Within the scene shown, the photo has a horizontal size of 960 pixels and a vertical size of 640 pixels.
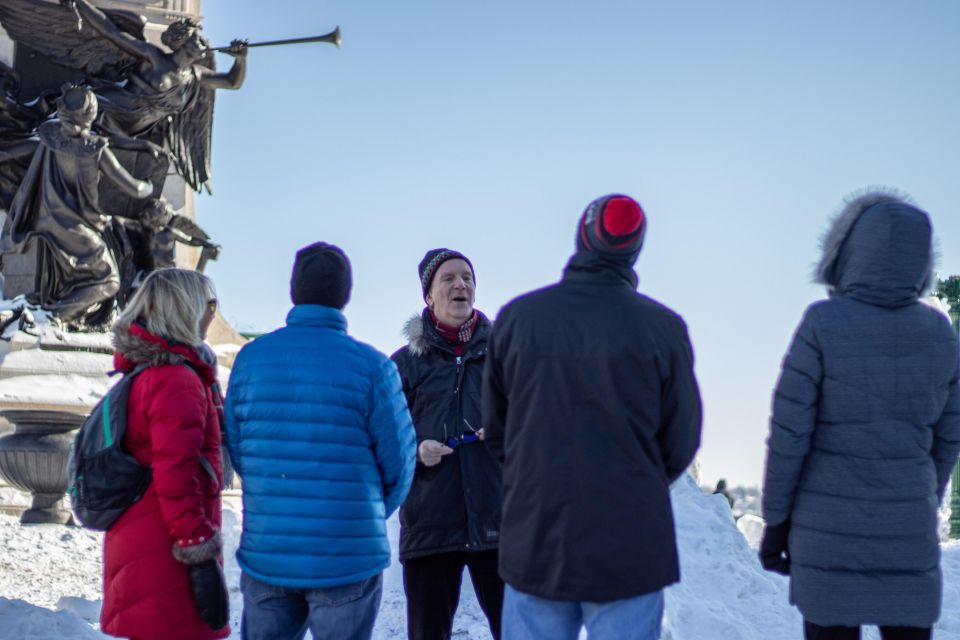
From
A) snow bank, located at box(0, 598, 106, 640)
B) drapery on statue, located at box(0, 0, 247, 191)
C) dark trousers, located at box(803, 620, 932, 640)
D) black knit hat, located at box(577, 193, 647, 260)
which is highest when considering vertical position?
drapery on statue, located at box(0, 0, 247, 191)

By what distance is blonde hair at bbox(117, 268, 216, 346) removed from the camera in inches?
139

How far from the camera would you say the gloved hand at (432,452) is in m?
4.10

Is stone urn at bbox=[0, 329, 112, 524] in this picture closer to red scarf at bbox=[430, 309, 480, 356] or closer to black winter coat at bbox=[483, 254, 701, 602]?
red scarf at bbox=[430, 309, 480, 356]

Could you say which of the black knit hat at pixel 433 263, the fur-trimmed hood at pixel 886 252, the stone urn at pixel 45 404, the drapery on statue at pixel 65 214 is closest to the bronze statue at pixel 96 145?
the drapery on statue at pixel 65 214

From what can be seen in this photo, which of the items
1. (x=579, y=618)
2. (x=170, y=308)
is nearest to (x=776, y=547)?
(x=579, y=618)

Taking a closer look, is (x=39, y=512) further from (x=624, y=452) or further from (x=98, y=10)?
(x=624, y=452)

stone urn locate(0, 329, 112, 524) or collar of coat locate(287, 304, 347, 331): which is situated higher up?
collar of coat locate(287, 304, 347, 331)

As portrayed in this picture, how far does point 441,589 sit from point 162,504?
1135 millimetres

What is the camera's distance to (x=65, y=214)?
1152 cm

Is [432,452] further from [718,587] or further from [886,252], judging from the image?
[718,587]

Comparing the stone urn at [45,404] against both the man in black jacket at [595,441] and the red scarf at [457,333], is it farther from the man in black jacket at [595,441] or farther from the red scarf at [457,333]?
the man in black jacket at [595,441]

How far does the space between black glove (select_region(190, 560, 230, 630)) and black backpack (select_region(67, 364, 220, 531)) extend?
26 cm

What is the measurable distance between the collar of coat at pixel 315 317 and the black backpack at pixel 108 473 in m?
0.45

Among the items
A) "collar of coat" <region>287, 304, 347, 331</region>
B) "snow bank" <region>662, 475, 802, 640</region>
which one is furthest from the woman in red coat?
"snow bank" <region>662, 475, 802, 640</region>
